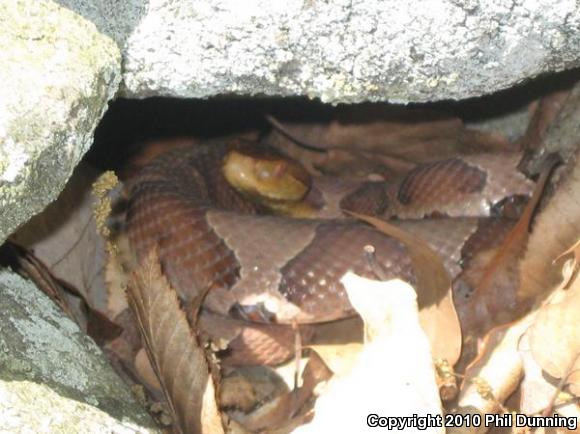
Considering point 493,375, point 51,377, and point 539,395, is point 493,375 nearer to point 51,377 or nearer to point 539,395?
point 539,395

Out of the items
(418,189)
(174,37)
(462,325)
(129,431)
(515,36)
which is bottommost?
(129,431)

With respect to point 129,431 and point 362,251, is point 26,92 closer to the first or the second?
point 129,431

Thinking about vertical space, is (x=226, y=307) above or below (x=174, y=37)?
below

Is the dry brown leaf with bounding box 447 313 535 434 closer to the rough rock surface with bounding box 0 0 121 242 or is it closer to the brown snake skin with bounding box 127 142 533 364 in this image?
the brown snake skin with bounding box 127 142 533 364

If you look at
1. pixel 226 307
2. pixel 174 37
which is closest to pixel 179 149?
pixel 226 307

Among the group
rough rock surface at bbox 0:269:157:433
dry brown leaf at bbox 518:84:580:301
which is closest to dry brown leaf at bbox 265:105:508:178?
dry brown leaf at bbox 518:84:580:301

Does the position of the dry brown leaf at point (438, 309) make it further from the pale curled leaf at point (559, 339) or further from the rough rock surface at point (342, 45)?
the rough rock surface at point (342, 45)
